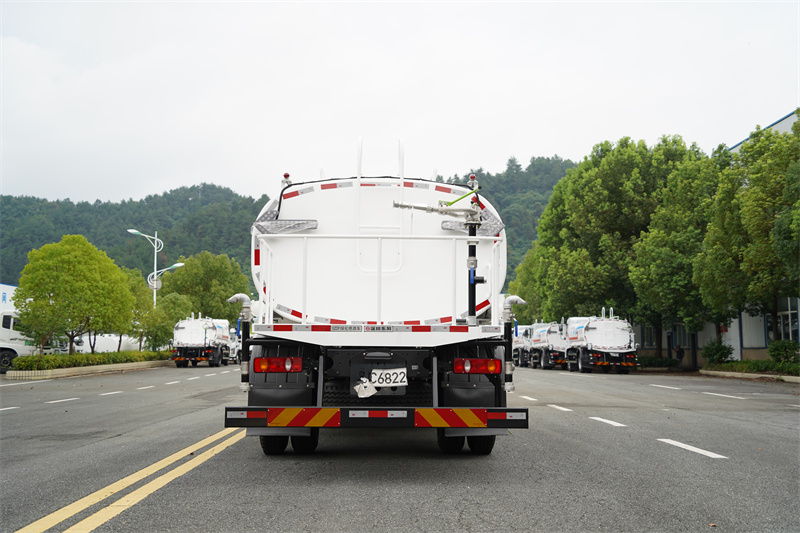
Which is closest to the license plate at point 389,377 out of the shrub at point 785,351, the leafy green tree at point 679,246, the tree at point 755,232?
the tree at point 755,232

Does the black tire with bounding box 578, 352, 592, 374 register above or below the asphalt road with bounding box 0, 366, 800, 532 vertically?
above

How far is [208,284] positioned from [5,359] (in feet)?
151

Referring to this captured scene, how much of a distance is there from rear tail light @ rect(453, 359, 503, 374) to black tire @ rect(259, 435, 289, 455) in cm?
214

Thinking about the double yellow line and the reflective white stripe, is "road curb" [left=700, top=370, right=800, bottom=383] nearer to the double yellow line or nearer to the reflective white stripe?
the reflective white stripe

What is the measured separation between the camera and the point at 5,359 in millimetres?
32562

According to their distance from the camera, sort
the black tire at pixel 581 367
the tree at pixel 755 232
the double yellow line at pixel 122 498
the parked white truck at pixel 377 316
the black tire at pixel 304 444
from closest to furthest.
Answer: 1. the double yellow line at pixel 122 498
2. the parked white truck at pixel 377 316
3. the black tire at pixel 304 444
4. the tree at pixel 755 232
5. the black tire at pixel 581 367

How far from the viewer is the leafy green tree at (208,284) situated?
75875 millimetres

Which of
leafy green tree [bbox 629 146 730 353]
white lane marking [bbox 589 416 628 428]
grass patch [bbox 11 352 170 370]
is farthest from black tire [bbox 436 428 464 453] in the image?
leafy green tree [bbox 629 146 730 353]

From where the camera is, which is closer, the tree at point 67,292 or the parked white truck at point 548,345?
the tree at point 67,292

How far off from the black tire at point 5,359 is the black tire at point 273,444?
93.0 feet

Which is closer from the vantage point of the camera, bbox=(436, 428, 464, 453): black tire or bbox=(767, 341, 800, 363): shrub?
bbox=(436, 428, 464, 453): black tire

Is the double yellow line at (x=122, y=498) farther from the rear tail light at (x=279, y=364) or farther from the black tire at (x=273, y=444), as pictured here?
the rear tail light at (x=279, y=364)

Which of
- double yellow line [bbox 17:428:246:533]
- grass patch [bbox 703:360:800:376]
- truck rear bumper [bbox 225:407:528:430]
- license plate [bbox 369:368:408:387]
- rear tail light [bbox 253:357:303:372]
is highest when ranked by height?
rear tail light [bbox 253:357:303:372]

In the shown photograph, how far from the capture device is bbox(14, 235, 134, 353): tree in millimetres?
30188
